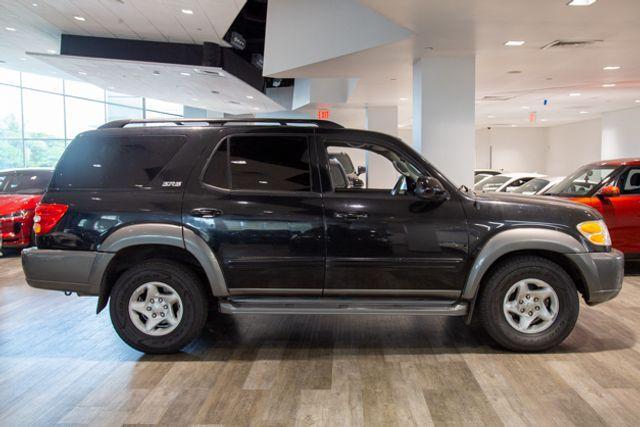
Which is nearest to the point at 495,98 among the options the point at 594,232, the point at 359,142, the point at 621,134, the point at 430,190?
the point at 621,134

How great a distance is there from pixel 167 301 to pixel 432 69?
23.6 feet

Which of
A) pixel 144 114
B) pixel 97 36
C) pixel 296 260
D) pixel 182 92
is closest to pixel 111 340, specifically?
pixel 296 260

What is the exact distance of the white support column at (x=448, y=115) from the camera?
9.36m

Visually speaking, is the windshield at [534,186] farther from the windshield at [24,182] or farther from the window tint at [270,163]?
the windshield at [24,182]

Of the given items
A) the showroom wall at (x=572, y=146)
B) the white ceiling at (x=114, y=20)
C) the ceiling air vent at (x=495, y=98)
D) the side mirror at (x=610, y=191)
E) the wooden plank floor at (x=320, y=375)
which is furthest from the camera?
the showroom wall at (x=572, y=146)

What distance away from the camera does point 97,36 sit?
12.6 metres

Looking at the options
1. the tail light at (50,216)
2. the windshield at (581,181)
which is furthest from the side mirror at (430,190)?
the windshield at (581,181)

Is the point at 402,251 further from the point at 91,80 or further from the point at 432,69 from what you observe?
the point at 91,80

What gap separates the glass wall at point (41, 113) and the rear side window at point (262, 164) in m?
13.2

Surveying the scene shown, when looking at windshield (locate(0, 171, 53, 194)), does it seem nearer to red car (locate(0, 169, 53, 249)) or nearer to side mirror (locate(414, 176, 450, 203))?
red car (locate(0, 169, 53, 249))

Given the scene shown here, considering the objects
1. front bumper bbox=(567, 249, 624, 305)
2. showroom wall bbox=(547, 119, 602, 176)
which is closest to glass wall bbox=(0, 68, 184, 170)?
front bumper bbox=(567, 249, 624, 305)

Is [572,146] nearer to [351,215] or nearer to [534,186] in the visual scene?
[534,186]

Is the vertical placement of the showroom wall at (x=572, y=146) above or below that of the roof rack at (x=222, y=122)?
above

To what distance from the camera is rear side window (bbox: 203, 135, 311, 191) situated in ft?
13.7
